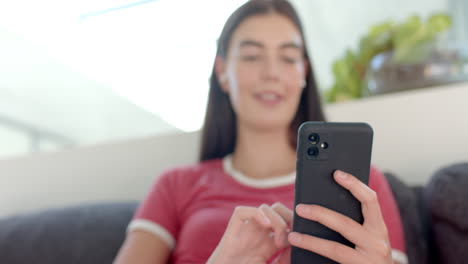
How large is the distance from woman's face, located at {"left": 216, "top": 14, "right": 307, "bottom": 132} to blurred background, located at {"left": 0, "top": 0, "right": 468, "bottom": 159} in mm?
103

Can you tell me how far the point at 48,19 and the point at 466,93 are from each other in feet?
5.38

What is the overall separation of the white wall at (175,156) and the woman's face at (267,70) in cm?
17

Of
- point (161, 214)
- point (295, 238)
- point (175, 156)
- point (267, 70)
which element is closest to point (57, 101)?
point (175, 156)

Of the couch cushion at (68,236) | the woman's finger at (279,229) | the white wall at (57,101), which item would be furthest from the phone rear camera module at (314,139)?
the white wall at (57,101)

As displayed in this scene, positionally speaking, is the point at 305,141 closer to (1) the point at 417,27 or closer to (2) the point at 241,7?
(2) the point at 241,7

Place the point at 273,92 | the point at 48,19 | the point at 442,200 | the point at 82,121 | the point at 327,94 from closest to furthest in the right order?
the point at 442,200 < the point at 273,92 < the point at 327,94 < the point at 48,19 < the point at 82,121

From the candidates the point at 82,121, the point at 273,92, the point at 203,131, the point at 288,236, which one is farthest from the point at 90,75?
the point at 288,236

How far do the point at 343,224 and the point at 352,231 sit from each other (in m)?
0.01

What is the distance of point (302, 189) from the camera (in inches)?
18.1

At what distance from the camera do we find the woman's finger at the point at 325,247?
466 mm

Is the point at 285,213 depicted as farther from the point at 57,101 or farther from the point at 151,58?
the point at 57,101

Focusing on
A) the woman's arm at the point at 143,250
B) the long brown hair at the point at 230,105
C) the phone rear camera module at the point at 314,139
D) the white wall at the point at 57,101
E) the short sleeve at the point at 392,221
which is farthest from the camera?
the white wall at the point at 57,101

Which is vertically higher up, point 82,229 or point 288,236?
point 288,236

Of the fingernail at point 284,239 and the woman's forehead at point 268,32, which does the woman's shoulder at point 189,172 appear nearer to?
the woman's forehead at point 268,32
